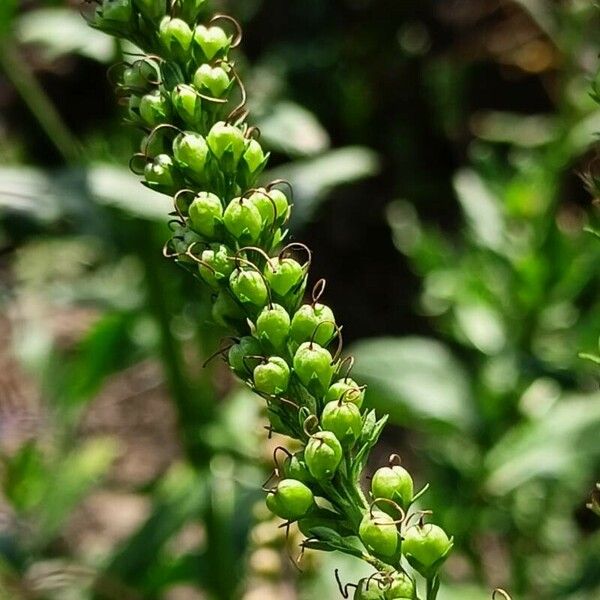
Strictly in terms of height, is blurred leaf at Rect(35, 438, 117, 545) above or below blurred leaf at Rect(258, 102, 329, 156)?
below

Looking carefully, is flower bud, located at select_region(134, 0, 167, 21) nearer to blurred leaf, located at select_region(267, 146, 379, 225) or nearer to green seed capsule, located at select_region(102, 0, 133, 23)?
green seed capsule, located at select_region(102, 0, 133, 23)

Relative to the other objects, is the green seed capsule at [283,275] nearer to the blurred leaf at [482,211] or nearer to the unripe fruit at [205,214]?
the unripe fruit at [205,214]

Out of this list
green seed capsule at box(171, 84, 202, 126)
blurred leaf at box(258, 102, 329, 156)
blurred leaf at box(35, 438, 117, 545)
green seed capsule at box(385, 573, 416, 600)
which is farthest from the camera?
blurred leaf at box(35, 438, 117, 545)

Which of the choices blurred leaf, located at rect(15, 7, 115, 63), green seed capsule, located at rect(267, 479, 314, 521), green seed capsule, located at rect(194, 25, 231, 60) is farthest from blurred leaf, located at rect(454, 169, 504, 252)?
green seed capsule, located at rect(267, 479, 314, 521)

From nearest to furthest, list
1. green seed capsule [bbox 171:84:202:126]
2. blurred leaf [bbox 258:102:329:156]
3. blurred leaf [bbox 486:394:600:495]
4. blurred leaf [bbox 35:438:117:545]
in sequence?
green seed capsule [bbox 171:84:202:126]
blurred leaf [bbox 486:394:600:495]
blurred leaf [bbox 258:102:329:156]
blurred leaf [bbox 35:438:117:545]

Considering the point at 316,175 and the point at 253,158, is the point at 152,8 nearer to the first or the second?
the point at 253,158

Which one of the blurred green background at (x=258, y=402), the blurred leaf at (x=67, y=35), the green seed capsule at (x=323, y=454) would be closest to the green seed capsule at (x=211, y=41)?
the green seed capsule at (x=323, y=454)
